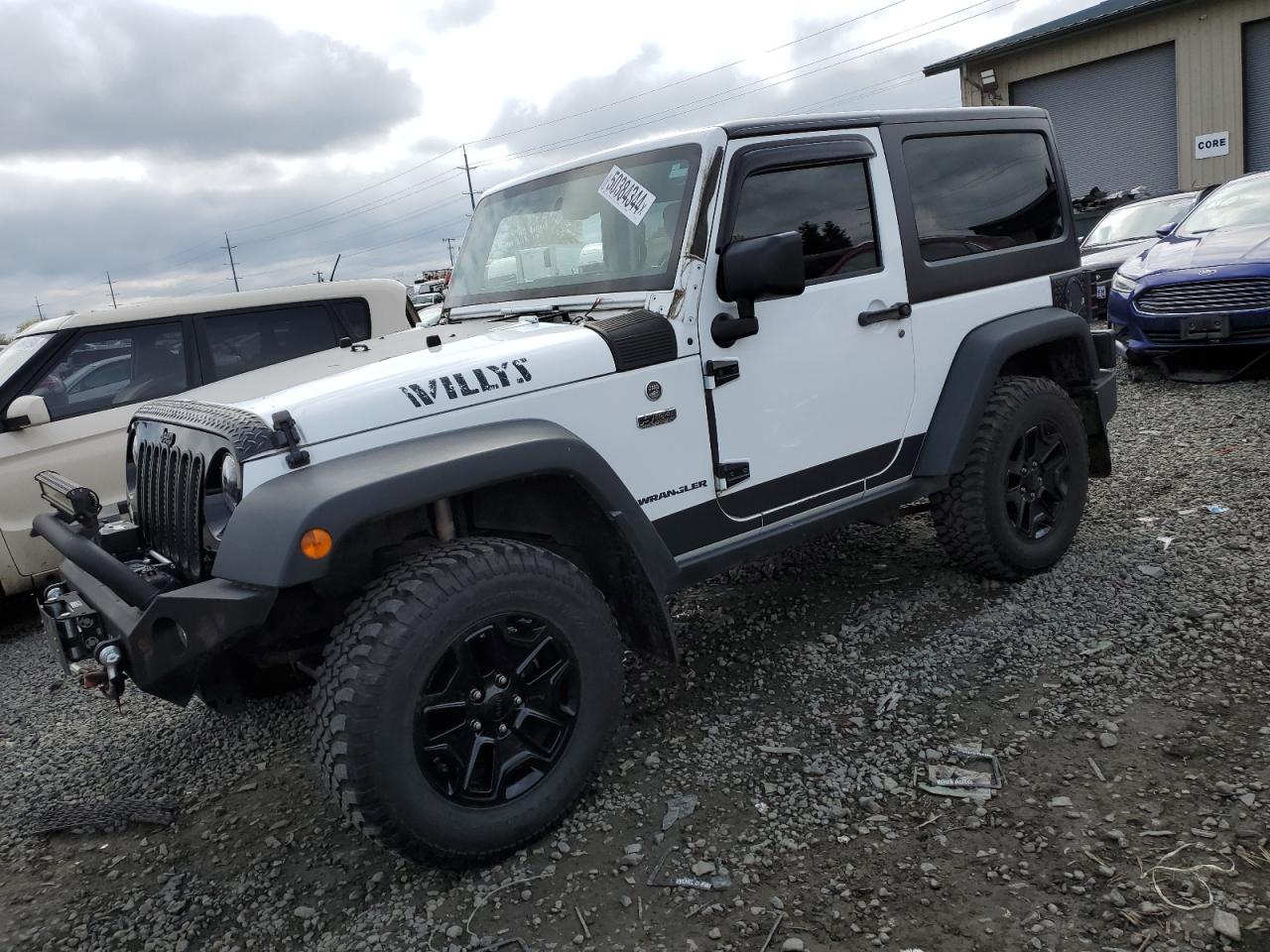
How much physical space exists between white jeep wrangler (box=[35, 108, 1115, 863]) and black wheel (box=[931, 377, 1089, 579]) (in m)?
0.01

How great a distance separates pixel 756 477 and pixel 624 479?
0.58 m

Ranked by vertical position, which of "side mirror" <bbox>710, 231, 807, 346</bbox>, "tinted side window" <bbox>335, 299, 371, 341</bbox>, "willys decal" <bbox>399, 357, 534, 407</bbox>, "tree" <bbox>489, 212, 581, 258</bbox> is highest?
"tree" <bbox>489, 212, 581, 258</bbox>

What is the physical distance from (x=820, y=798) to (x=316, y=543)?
164 centimetres

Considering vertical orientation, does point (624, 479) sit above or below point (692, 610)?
above

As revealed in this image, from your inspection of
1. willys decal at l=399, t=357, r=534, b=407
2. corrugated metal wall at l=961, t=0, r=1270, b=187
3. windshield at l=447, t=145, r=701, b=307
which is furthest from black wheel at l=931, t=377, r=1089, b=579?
corrugated metal wall at l=961, t=0, r=1270, b=187

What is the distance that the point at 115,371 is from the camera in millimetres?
5422

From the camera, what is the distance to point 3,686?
14.5 feet

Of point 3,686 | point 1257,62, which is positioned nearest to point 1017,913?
point 3,686

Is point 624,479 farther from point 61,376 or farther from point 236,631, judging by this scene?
point 61,376

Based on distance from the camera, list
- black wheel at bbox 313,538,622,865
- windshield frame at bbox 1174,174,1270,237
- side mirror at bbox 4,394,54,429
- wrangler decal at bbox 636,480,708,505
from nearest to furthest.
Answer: black wheel at bbox 313,538,622,865, wrangler decal at bbox 636,480,708,505, side mirror at bbox 4,394,54,429, windshield frame at bbox 1174,174,1270,237

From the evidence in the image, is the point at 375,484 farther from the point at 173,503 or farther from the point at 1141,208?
the point at 1141,208

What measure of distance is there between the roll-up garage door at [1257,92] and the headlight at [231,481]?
19431mm

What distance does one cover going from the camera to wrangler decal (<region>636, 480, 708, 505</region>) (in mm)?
2942

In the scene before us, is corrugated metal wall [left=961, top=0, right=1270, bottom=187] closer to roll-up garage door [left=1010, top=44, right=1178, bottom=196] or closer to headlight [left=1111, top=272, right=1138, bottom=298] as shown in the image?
roll-up garage door [left=1010, top=44, right=1178, bottom=196]
